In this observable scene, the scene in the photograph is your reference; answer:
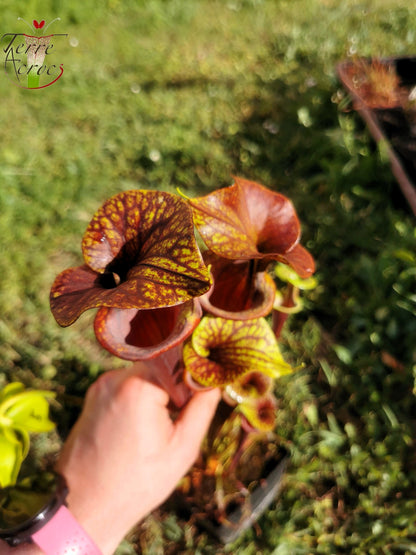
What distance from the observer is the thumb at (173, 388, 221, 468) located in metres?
1.14

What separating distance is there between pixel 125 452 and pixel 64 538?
0.22 meters

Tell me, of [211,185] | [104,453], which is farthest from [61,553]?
[211,185]

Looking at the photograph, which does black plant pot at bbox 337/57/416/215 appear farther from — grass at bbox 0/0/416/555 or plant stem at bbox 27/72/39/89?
plant stem at bbox 27/72/39/89

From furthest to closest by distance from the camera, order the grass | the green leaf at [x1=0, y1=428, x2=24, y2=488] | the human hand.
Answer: the grass, the green leaf at [x1=0, y1=428, x2=24, y2=488], the human hand

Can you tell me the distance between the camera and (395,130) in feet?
8.13

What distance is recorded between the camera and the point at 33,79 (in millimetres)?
2816

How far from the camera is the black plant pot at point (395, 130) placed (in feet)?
7.18

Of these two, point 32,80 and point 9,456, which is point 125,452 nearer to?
point 9,456
